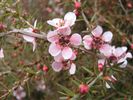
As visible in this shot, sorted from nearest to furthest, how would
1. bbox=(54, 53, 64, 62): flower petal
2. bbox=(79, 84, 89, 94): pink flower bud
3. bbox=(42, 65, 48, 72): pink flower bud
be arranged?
1. bbox=(79, 84, 89, 94): pink flower bud
2. bbox=(54, 53, 64, 62): flower petal
3. bbox=(42, 65, 48, 72): pink flower bud

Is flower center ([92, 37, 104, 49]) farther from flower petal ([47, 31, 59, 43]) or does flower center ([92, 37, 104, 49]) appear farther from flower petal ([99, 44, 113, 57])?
flower petal ([47, 31, 59, 43])

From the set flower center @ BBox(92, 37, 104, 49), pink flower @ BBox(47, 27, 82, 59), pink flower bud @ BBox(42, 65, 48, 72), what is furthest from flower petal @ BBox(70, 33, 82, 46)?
pink flower bud @ BBox(42, 65, 48, 72)

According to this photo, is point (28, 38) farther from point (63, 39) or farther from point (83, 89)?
point (83, 89)

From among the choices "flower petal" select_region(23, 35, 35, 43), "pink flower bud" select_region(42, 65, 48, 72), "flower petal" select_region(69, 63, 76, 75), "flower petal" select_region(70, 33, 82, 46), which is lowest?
"pink flower bud" select_region(42, 65, 48, 72)

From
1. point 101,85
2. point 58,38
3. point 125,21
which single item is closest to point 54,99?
point 125,21

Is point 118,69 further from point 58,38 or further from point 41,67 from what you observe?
point 41,67

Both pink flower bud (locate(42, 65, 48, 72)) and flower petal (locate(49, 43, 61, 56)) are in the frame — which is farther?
pink flower bud (locate(42, 65, 48, 72))

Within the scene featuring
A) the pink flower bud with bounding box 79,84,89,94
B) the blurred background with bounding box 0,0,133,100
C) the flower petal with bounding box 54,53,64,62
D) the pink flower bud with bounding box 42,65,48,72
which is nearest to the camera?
the pink flower bud with bounding box 79,84,89,94

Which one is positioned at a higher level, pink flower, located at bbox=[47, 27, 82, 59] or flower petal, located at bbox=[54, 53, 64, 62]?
pink flower, located at bbox=[47, 27, 82, 59]
